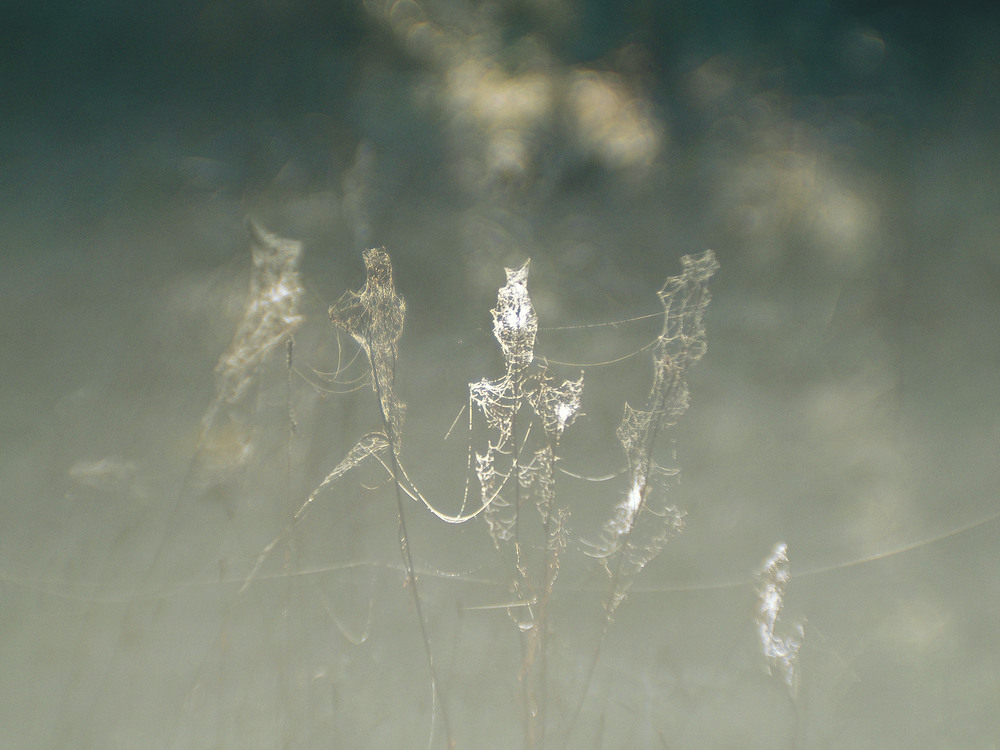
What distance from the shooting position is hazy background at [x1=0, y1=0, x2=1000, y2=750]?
2289mm

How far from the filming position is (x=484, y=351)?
8.55ft

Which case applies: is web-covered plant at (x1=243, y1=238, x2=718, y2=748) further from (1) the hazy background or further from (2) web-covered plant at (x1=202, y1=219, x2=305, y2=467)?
(2) web-covered plant at (x1=202, y1=219, x2=305, y2=467)

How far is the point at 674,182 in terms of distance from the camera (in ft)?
8.56

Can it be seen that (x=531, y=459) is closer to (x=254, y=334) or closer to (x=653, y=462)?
(x=653, y=462)

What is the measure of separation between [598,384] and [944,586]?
1593mm

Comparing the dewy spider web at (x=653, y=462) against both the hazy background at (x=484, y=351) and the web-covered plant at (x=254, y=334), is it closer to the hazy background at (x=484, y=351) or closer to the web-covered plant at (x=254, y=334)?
the hazy background at (x=484, y=351)

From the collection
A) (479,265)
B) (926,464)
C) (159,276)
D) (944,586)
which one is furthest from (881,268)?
(159,276)

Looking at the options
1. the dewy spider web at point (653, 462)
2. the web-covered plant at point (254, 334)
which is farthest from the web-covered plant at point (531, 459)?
the web-covered plant at point (254, 334)

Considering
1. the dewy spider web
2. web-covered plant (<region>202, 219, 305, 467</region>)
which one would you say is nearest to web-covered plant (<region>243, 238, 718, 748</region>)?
the dewy spider web

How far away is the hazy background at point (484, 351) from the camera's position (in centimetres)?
229

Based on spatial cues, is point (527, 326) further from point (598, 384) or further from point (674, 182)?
point (674, 182)

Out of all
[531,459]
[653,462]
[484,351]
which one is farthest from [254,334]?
[653,462]

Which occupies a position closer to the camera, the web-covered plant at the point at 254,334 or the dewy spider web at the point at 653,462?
the web-covered plant at the point at 254,334

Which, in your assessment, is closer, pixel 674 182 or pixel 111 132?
pixel 111 132
